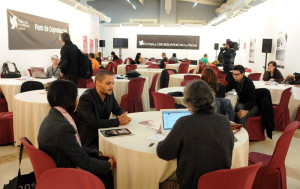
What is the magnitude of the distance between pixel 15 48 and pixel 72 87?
7.13m

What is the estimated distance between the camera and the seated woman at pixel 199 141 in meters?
1.78

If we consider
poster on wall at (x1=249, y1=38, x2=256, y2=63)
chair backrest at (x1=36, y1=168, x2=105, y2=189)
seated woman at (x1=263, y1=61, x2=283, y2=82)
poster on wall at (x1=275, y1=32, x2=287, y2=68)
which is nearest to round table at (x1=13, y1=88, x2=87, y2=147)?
chair backrest at (x1=36, y1=168, x2=105, y2=189)

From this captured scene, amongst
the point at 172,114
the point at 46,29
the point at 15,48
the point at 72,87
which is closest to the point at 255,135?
the point at 172,114

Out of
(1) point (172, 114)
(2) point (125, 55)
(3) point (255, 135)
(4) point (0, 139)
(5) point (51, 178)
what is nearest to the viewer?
(5) point (51, 178)

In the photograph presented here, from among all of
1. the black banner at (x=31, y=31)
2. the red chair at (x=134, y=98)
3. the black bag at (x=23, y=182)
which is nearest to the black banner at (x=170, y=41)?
the black banner at (x=31, y=31)

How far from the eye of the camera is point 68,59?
19.9 ft

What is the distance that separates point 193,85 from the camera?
194 cm

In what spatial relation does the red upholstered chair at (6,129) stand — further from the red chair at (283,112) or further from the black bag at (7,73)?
the red chair at (283,112)

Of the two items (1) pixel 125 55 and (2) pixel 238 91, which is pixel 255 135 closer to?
(2) pixel 238 91

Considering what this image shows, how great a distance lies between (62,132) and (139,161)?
62cm

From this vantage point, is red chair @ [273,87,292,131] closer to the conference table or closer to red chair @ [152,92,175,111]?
red chair @ [152,92,175,111]

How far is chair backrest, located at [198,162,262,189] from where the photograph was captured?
1.53 m

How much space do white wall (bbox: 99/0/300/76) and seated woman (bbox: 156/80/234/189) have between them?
6.96m

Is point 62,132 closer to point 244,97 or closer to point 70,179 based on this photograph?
point 70,179
